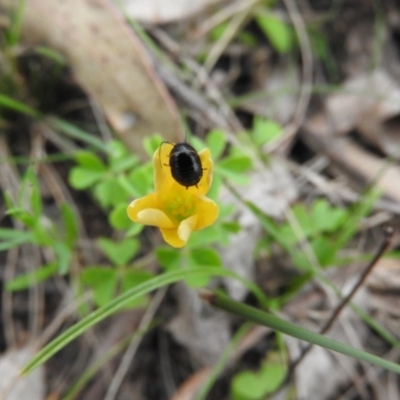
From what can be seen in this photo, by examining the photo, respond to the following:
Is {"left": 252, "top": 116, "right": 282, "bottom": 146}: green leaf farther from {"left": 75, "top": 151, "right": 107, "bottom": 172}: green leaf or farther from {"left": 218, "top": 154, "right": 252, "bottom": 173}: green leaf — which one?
{"left": 75, "top": 151, "right": 107, "bottom": 172}: green leaf

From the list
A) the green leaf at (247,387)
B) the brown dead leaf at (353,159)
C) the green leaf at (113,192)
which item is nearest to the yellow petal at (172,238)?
the green leaf at (113,192)

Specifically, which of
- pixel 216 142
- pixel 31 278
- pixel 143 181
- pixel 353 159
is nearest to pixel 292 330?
pixel 143 181

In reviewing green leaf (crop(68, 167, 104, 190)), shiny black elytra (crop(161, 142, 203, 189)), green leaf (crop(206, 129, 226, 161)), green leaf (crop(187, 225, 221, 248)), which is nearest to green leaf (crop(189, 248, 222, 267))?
green leaf (crop(187, 225, 221, 248))

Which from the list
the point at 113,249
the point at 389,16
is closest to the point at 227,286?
the point at 113,249

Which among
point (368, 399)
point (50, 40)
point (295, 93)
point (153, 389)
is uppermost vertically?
point (50, 40)

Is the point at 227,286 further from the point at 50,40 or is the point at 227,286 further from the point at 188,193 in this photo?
the point at 50,40

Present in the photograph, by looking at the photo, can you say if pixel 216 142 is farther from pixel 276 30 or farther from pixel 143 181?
pixel 276 30
